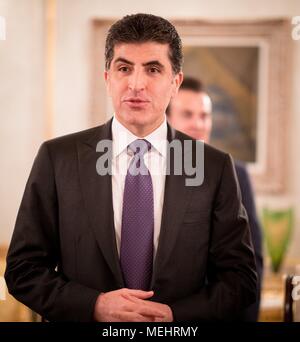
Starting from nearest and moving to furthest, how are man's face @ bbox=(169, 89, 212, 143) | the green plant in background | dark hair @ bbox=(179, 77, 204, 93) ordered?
man's face @ bbox=(169, 89, 212, 143) → dark hair @ bbox=(179, 77, 204, 93) → the green plant in background

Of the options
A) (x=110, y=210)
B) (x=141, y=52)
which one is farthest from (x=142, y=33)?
(x=110, y=210)

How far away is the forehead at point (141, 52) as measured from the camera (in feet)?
3.26

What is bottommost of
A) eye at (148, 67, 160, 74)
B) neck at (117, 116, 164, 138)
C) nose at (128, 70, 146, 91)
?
neck at (117, 116, 164, 138)

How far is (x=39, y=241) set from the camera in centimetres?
98

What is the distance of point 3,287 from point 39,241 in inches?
10.8

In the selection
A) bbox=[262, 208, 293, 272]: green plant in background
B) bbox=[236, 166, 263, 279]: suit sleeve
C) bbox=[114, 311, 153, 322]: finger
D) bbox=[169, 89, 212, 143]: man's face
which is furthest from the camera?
bbox=[262, 208, 293, 272]: green plant in background

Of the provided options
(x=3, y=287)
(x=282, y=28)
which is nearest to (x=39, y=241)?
(x=3, y=287)

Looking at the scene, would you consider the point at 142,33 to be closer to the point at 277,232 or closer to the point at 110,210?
the point at 110,210

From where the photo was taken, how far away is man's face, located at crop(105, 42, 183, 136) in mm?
997

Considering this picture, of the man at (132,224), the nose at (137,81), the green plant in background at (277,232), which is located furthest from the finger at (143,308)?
the green plant in background at (277,232)

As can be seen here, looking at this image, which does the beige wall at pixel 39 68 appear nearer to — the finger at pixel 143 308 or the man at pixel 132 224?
the man at pixel 132 224

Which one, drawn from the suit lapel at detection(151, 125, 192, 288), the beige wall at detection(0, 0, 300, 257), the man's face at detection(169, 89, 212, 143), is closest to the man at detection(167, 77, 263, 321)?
the man's face at detection(169, 89, 212, 143)

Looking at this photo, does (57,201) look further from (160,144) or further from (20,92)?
(20,92)

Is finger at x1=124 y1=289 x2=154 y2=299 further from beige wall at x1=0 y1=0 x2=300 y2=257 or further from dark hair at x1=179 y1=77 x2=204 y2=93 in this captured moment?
dark hair at x1=179 y1=77 x2=204 y2=93
